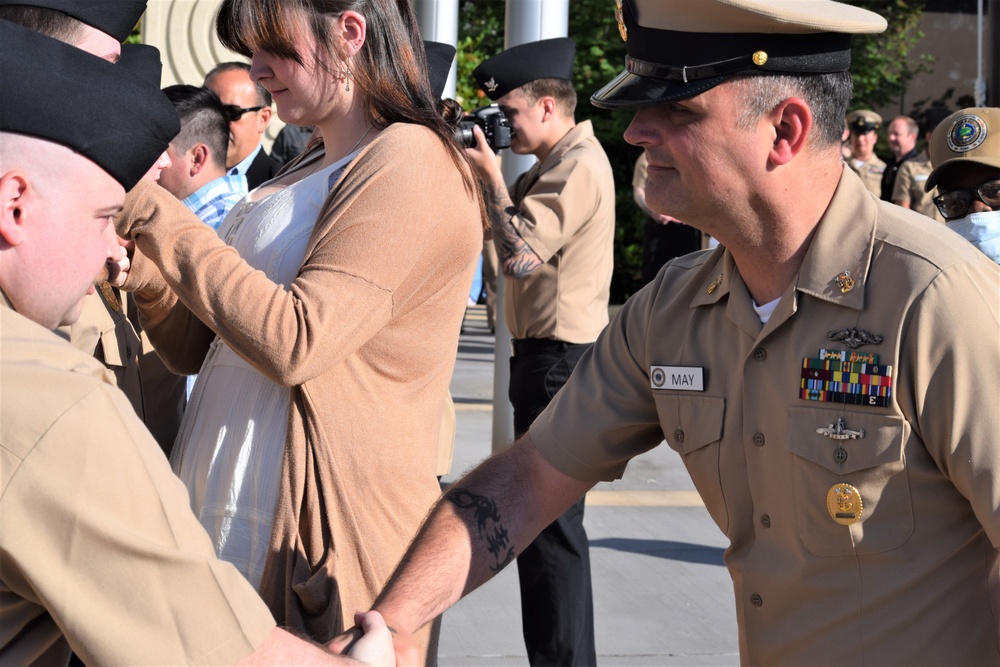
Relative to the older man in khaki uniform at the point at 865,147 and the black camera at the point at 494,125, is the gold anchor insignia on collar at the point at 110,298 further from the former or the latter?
the older man in khaki uniform at the point at 865,147

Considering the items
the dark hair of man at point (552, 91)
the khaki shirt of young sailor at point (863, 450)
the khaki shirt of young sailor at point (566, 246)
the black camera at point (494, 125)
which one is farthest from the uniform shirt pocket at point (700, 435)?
the dark hair of man at point (552, 91)

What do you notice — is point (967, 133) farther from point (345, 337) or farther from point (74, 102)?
point (74, 102)

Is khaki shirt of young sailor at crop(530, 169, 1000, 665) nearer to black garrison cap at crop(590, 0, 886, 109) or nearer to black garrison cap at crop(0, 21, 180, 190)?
black garrison cap at crop(590, 0, 886, 109)

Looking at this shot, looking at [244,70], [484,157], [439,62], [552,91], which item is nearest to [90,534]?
[439,62]

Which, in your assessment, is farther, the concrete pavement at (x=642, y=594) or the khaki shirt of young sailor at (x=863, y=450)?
the concrete pavement at (x=642, y=594)

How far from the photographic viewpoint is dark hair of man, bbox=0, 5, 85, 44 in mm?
2541

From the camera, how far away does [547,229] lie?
16.1 feet

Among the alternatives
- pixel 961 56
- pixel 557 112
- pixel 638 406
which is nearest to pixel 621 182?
pixel 961 56

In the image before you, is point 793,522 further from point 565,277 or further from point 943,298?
point 565,277

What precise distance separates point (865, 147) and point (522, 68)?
6.64 meters

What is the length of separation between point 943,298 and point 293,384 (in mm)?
1178

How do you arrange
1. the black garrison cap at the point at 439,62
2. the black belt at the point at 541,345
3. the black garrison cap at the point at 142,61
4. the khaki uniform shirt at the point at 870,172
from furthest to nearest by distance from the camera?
1. the khaki uniform shirt at the point at 870,172
2. the black belt at the point at 541,345
3. the black garrison cap at the point at 439,62
4. the black garrison cap at the point at 142,61

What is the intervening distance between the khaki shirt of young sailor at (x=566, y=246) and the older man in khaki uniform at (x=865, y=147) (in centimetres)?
628

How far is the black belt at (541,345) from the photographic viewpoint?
4988 mm
